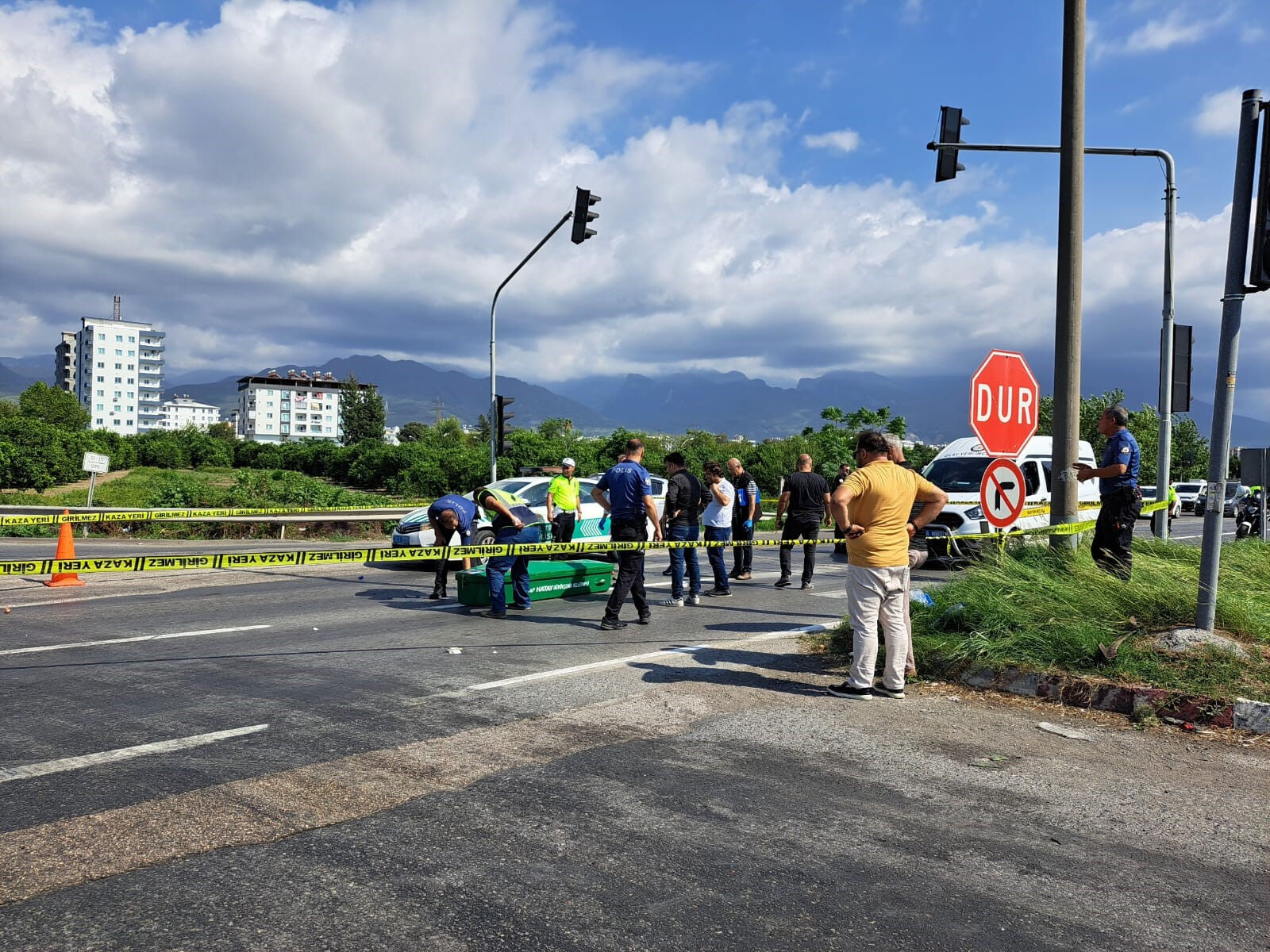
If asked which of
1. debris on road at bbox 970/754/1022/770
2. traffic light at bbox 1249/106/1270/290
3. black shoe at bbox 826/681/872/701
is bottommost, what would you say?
debris on road at bbox 970/754/1022/770

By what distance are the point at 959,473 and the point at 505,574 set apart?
29.5 feet

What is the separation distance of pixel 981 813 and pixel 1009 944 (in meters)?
1.29

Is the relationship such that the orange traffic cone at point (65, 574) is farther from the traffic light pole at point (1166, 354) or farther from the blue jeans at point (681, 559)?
the traffic light pole at point (1166, 354)

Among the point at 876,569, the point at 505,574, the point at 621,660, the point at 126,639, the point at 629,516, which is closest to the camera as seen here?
the point at 876,569

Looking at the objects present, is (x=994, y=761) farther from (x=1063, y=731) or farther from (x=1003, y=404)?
(x=1003, y=404)

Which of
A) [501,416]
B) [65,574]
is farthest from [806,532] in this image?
[501,416]

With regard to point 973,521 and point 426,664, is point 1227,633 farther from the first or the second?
point 973,521

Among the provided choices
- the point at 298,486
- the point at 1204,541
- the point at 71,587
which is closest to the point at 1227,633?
the point at 1204,541

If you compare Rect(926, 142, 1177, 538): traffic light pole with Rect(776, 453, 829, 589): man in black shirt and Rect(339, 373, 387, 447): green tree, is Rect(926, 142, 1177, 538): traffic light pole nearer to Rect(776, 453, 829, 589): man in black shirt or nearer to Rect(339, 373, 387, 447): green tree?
Rect(776, 453, 829, 589): man in black shirt

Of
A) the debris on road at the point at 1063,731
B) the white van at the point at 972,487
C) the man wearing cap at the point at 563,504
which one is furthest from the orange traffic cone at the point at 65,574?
the white van at the point at 972,487

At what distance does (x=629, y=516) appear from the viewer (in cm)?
969

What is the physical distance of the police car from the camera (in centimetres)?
1537

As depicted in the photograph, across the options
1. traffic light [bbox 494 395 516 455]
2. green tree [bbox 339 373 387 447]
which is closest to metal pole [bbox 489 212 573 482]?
traffic light [bbox 494 395 516 455]

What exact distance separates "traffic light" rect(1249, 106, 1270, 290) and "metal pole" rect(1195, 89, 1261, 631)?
0.15 meters
